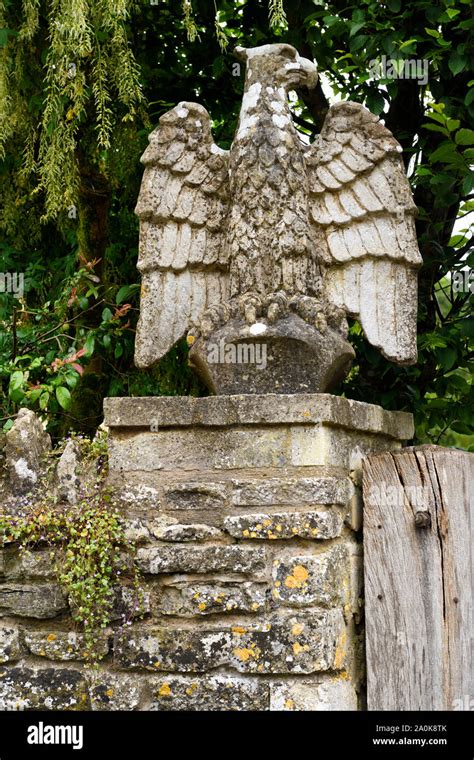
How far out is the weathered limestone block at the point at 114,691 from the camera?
336cm

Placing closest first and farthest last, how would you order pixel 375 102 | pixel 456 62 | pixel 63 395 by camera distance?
pixel 63 395 → pixel 456 62 → pixel 375 102

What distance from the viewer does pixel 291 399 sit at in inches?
136

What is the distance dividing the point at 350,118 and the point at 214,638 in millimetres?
2041

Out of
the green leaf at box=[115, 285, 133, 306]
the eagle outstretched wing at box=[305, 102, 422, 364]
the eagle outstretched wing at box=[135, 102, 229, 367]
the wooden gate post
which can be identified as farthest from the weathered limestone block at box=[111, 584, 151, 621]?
the green leaf at box=[115, 285, 133, 306]

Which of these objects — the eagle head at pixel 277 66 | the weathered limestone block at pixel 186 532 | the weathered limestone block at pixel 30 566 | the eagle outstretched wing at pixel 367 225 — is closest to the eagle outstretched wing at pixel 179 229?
the eagle head at pixel 277 66

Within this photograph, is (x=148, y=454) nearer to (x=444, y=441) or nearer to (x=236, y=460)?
(x=236, y=460)

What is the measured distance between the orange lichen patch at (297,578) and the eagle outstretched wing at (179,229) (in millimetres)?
1028

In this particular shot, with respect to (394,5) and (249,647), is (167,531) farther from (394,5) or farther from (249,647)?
(394,5)

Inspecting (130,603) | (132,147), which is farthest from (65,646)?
(132,147)

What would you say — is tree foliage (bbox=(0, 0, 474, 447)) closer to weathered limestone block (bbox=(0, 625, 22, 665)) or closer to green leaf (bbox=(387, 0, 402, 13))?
green leaf (bbox=(387, 0, 402, 13))

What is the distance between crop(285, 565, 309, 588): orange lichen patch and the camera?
10.9 feet

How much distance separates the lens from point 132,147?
5188 millimetres

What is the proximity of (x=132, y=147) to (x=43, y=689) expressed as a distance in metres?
2.81
